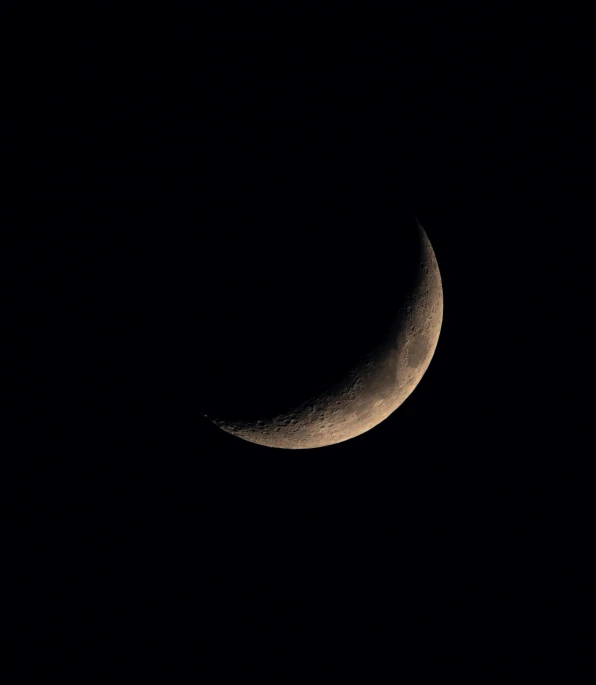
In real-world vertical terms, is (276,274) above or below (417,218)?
below

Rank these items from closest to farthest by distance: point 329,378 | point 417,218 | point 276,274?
point 276,274
point 329,378
point 417,218

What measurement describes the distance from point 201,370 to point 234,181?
1025 millimetres

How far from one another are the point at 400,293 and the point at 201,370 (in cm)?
119

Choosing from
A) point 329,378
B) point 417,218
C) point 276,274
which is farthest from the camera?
point 417,218

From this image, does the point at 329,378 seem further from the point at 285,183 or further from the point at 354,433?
the point at 285,183

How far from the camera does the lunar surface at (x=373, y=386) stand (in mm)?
2738

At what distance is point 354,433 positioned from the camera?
3145 millimetres

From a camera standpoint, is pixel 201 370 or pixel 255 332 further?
pixel 201 370

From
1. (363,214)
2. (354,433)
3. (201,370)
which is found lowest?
(354,433)

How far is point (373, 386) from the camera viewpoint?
281 centimetres

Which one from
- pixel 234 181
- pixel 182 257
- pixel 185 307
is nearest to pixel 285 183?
pixel 234 181

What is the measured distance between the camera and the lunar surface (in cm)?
274

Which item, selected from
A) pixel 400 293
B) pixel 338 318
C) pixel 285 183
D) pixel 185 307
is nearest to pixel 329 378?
pixel 338 318

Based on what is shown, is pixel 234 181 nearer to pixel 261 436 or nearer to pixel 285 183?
pixel 285 183
